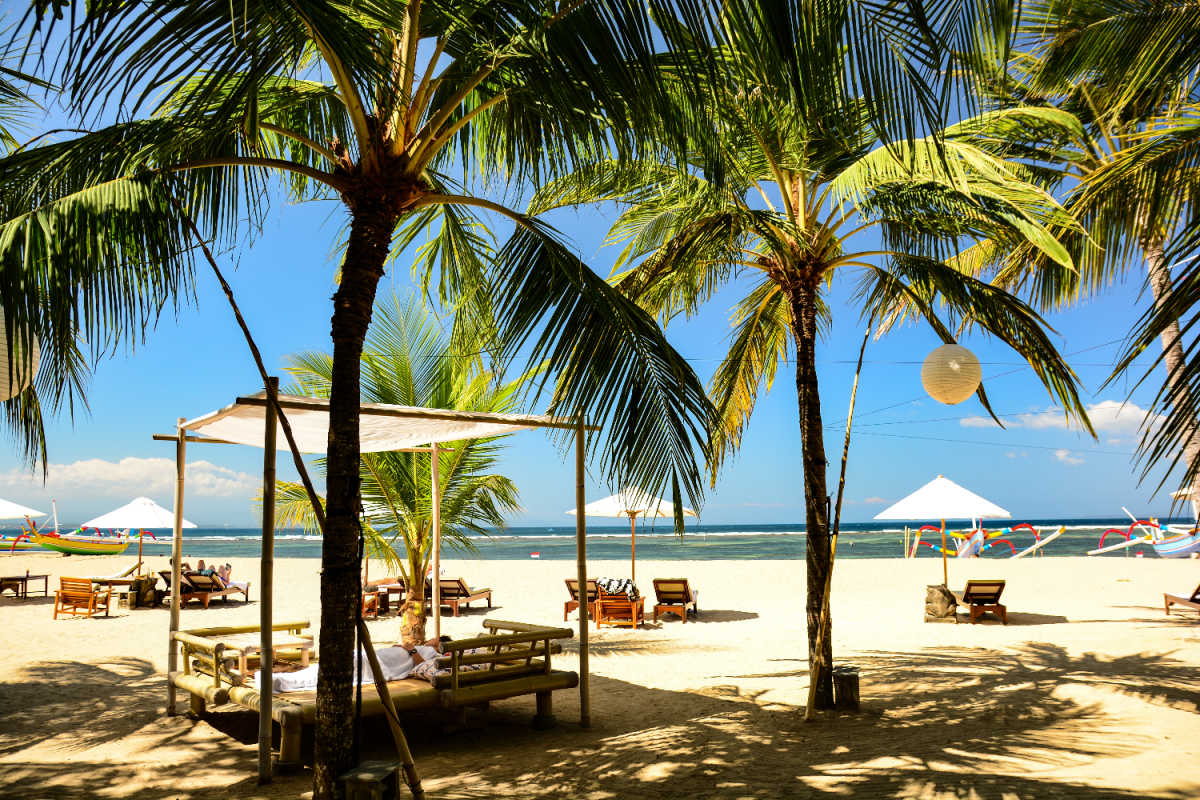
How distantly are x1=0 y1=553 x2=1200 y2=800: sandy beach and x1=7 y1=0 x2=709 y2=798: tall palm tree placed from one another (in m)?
1.71

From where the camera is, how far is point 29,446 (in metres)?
7.25

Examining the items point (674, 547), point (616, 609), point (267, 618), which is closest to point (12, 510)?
point (616, 609)

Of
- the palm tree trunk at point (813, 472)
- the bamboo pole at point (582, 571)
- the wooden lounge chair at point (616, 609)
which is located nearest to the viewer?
the bamboo pole at point (582, 571)

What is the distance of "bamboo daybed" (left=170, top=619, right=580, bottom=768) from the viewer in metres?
5.27

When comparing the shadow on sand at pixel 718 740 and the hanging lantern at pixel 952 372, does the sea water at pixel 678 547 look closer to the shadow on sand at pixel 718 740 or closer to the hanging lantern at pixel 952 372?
the shadow on sand at pixel 718 740

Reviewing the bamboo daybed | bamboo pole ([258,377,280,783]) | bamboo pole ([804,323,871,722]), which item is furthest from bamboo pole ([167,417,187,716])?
bamboo pole ([804,323,871,722])

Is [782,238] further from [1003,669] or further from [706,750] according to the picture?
[1003,669]

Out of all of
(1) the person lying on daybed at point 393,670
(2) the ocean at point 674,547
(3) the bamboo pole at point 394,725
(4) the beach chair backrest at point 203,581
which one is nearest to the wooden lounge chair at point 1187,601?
(1) the person lying on daybed at point 393,670

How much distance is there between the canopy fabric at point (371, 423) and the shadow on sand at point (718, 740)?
2285mm

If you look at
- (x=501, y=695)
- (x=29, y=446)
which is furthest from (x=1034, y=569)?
(x=29, y=446)

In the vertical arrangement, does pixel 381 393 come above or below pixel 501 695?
above

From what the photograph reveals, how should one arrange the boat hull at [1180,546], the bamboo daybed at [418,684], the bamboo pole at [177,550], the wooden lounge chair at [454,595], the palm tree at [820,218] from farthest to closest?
the boat hull at [1180,546] < the wooden lounge chair at [454,595] < the bamboo pole at [177,550] < the palm tree at [820,218] < the bamboo daybed at [418,684]

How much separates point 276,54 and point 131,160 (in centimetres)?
146

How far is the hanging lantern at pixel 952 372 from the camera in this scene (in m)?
6.57
